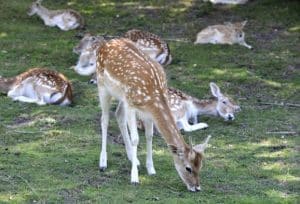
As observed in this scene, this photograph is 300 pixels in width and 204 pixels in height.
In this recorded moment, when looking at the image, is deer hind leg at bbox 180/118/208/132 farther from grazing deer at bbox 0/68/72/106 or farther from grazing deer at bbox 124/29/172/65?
grazing deer at bbox 124/29/172/65

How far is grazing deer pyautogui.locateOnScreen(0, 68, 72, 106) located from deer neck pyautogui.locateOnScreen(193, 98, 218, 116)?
67.3 inches

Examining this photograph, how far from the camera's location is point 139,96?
23.4ft

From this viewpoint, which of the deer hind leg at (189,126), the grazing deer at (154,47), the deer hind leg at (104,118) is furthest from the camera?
the grazing deer at (154,47)

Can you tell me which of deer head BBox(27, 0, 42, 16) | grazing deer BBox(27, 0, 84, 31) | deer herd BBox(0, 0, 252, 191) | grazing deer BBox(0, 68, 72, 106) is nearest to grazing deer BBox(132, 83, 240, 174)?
deer herd BBox(0, 0, 252, 191)

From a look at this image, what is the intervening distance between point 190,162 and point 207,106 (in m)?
3.45

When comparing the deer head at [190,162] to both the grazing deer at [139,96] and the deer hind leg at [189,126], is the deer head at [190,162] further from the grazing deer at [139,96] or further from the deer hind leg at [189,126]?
the deer hind leg at [189,126]

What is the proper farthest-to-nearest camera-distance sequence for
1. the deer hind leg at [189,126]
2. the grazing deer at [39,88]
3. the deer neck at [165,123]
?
the grazing deer at [39,88] → the deer hind leg at [189,126] → the deer neck at [165,123]

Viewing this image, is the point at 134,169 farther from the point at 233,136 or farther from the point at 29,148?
the point at 233,136

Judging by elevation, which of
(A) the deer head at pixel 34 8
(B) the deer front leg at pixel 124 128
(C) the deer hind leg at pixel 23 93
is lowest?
(A) the deer head at pixel 34 8

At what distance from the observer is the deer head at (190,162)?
271 inches

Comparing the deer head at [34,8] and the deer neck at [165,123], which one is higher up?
the deer neck at [165,123]

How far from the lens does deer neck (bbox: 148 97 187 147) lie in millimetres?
7012

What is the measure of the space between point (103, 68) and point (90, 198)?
1.49 m

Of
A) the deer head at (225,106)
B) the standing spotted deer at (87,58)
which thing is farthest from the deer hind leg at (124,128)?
the standing spotted deer at (87,58)
